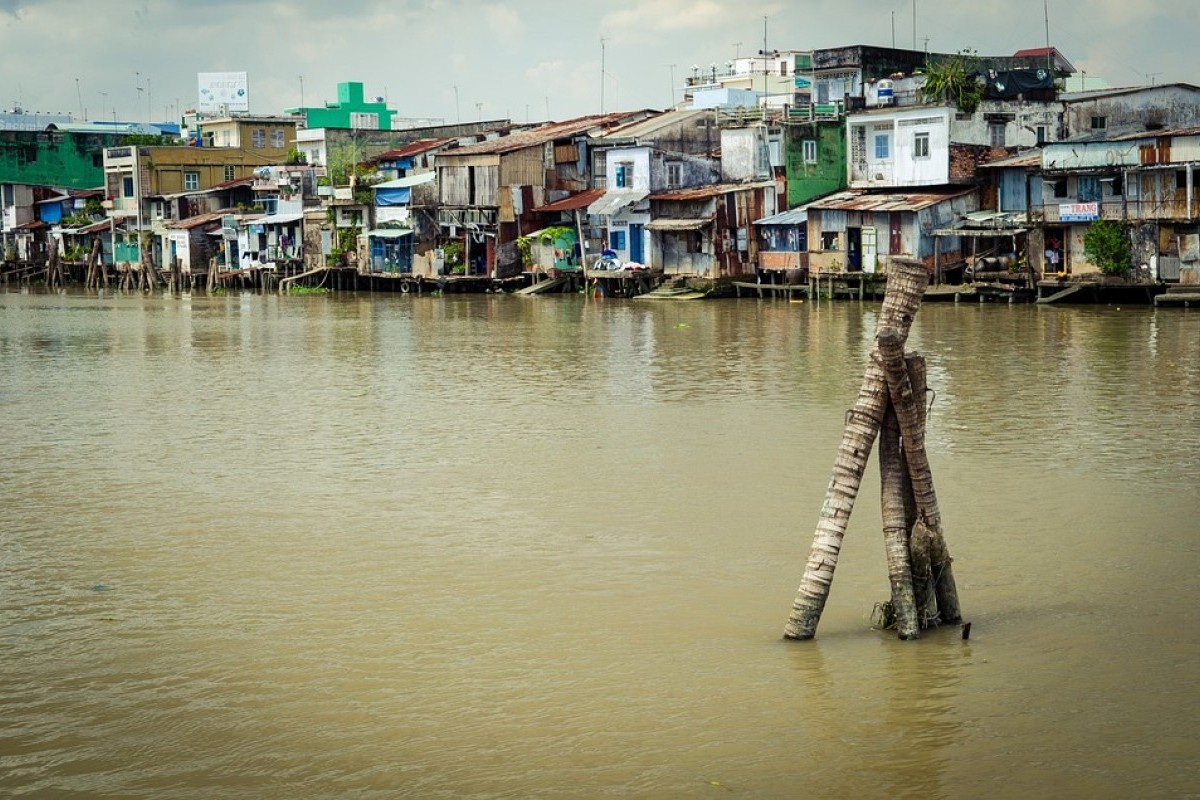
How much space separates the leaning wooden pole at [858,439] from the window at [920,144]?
3642 centimetres

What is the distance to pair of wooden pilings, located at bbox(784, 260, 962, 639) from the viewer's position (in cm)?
840

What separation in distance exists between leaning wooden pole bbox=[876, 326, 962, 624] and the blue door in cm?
4229

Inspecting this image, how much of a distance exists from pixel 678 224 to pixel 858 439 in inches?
1593

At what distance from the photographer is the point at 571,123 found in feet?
194

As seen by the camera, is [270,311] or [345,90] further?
[345,90]

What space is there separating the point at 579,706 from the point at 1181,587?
15.5ft

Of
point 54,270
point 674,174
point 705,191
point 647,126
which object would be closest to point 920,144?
point 705,191

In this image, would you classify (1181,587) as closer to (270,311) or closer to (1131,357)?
(1131,357)

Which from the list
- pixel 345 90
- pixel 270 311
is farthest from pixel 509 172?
pixel 345 90

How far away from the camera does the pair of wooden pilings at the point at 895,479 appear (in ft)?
27.6

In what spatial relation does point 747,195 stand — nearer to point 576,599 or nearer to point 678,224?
point 678,224

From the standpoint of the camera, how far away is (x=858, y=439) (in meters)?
8.43

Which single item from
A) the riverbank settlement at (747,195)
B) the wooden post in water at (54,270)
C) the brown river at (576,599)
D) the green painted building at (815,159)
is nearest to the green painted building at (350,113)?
the riverbank settlement at (747,195)

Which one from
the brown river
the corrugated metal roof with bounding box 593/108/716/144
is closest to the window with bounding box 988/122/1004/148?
the corrugated metal roof with bounding box 593/108/716/144
